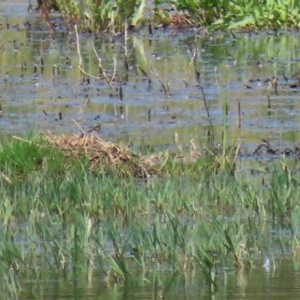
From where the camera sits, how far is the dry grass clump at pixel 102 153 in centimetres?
780

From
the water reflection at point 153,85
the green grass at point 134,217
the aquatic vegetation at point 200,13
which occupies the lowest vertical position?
the water reflection at point 153,85

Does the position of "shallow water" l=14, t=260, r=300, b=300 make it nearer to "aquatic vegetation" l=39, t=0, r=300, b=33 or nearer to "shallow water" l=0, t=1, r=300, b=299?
"shallow water" l=0, t=1, r=300, b=299

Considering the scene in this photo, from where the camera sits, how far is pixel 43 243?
18.8ft

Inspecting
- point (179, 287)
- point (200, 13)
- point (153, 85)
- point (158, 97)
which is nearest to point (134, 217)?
point (179, 287)

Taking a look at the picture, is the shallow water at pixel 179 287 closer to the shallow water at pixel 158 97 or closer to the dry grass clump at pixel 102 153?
the shallow water at pixel 158 97

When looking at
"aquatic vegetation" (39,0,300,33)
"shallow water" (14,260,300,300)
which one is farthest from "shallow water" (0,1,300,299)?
"aquatic vegetation" (39,0,300,33)

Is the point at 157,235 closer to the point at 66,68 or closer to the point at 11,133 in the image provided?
the point at 11,133

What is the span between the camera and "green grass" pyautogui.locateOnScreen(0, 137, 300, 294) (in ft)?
17.4

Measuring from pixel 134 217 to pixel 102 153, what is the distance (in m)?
1.62

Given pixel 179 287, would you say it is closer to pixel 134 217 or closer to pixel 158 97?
pixel 134 217

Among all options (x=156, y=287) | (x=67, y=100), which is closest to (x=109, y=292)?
(x=156, y=287)

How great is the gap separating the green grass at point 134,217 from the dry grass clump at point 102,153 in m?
0.08

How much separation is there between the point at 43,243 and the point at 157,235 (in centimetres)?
60

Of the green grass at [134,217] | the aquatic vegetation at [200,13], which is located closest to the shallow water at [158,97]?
the green grass at [134,217]
